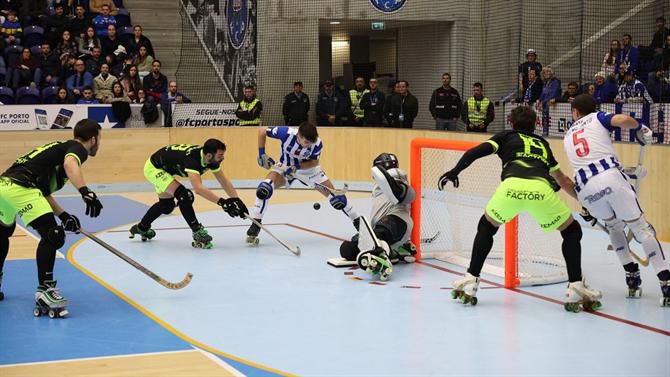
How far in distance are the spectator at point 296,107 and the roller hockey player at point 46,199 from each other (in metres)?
9.67

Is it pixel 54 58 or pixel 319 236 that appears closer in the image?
pixel 319 236

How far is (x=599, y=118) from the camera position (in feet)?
22.7

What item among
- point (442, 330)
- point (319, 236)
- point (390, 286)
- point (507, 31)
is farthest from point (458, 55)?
point (442, 330)

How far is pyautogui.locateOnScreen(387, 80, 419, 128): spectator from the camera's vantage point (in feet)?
50.1

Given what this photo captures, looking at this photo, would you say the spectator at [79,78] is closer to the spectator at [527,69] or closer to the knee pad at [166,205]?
the knee pad at [166,205]

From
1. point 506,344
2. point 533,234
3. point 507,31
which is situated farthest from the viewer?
Answer: point 507,31

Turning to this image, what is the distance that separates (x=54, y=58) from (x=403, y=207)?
889cm

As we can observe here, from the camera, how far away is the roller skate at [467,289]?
673 centimetres

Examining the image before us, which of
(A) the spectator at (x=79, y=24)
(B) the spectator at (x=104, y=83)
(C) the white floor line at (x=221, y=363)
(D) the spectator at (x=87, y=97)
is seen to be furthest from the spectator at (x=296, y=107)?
(C) the white floor line at (x=221, y=363)

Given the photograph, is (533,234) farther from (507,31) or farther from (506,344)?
(507,31)

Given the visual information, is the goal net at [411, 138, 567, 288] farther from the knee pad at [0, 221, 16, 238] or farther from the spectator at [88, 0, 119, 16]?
the spectator at [88, 0, 119, 16]

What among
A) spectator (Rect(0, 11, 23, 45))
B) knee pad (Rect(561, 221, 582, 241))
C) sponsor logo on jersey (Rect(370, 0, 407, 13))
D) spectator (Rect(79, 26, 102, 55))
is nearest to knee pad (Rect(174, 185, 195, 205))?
knee pad (Rect(561, 221, 582, 241))

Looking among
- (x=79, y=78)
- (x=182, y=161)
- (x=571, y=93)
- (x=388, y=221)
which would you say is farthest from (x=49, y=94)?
(x=388, y=221)

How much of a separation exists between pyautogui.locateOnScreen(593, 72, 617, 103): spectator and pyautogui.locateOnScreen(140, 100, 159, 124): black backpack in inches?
262
